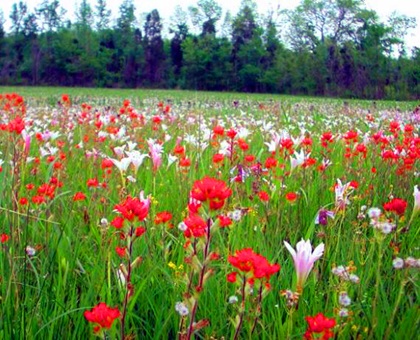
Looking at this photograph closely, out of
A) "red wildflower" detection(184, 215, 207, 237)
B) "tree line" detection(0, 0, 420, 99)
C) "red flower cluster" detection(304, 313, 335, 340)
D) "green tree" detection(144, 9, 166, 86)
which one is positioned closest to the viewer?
"red flower cluster" detection(304, 313, 335, 340)

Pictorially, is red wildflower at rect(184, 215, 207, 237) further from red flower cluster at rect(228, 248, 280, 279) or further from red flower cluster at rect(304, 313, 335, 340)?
red flower cluster at rect(304, 313, 335, 340)

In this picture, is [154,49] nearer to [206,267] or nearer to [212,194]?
[206,267]

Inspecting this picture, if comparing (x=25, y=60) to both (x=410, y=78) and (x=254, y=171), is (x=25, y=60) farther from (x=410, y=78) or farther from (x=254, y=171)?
(x=254, y=171)

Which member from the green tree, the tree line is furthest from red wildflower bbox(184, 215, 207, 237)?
the green tree

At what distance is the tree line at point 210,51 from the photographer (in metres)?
51.2

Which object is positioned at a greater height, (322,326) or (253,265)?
(253,265)

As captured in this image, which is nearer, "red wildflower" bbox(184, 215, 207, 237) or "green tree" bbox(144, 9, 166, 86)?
"red wildflower" bbox(184, 215, 207, 237)

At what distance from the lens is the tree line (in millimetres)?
51188

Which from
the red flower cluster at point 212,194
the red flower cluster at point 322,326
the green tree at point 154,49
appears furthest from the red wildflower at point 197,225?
the green tree at point 154,49

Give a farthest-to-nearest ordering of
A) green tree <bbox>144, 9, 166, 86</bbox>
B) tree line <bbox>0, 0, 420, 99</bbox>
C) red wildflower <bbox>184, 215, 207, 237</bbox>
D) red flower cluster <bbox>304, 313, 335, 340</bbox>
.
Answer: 1. green tree <bbox>144, 9, 166, 86</bbox>
2. tree line <bbox>0, 0, 420, 99</bbox>
3. red wildflower <bbox>184, 215, 207, 237</bbox>
4. red flower cluster <bbox>304, 313, 335, 340</bbox>

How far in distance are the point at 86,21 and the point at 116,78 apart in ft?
81.8

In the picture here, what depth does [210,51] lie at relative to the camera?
6594cm

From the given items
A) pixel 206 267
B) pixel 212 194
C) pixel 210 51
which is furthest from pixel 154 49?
pixel 212 194

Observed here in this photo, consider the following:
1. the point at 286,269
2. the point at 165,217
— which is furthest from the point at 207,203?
the point at 286,269
